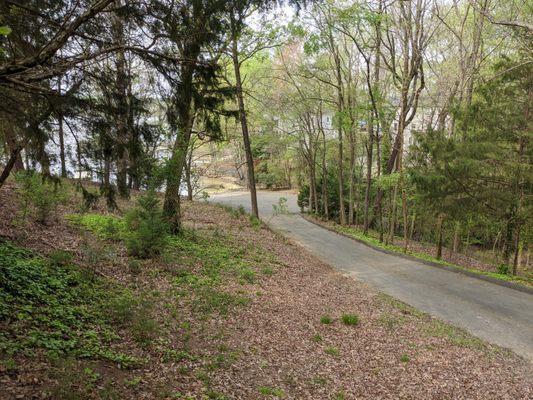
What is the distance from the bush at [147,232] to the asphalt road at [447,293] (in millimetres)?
6489

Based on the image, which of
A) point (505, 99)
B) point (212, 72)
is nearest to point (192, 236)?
point (212, 72)

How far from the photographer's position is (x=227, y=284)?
8.80 m

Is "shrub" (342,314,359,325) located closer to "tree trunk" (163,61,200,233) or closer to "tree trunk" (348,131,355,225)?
"tree trunk" (163,61,200,233)

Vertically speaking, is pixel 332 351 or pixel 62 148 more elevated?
pixel 62 148

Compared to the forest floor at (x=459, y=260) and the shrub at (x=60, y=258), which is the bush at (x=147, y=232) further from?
the forest floor at (x=459, y=260)

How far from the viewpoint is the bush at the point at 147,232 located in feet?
27.9

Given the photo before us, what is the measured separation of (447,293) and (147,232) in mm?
8333

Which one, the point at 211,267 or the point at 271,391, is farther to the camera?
the point at 211,267

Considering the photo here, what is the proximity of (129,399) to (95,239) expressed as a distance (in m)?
5.75

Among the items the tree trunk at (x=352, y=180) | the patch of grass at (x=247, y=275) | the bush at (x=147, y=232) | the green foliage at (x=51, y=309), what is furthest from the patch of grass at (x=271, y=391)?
the tree trunk at (x=352, y=180)

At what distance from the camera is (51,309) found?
5.02 metres

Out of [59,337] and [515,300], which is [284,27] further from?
[59,337]

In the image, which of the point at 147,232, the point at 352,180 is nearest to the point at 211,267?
the point at 147,232

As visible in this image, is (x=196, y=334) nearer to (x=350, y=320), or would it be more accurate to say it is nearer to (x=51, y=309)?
(x=51, y=309)
